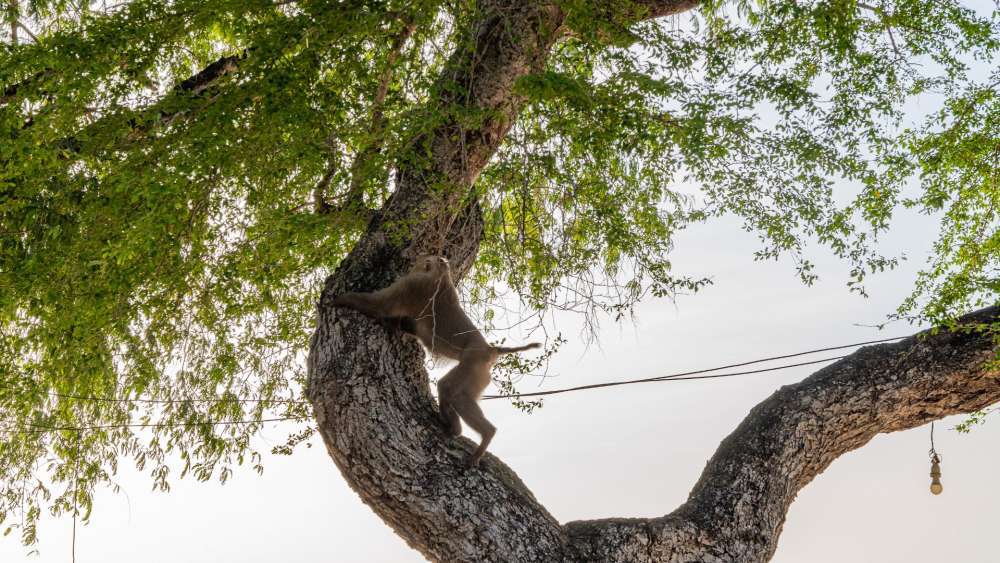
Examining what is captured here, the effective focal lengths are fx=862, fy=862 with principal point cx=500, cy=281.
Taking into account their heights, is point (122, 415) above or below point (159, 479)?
above

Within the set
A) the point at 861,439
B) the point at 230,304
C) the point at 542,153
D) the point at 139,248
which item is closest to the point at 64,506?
the point at 230,304

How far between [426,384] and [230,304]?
1479 mm

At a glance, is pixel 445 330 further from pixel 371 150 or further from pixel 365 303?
pixel 371 150

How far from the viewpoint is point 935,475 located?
5.52m

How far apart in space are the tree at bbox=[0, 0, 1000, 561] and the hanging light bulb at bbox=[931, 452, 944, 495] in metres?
0.27

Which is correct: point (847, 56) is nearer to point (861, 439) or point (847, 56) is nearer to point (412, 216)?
point (861, 439)

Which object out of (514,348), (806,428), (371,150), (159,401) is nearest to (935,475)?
(806,428)

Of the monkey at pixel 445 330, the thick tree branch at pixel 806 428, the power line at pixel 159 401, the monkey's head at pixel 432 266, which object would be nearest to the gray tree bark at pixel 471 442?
the thick tree branch at pixel 806 428

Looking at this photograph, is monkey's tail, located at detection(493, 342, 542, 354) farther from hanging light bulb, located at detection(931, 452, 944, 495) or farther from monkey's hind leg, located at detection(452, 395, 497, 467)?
hanging light bulb, located at detection(931, 452, 944, 495)

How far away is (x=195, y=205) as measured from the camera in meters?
5.46

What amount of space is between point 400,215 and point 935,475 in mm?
3810

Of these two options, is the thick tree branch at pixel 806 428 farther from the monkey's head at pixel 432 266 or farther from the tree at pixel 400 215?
the monkey's head at pixel 432 266

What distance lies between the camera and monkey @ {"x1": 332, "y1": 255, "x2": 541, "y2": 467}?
195 inches

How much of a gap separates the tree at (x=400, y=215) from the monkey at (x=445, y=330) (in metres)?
0.13
